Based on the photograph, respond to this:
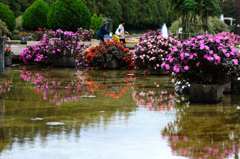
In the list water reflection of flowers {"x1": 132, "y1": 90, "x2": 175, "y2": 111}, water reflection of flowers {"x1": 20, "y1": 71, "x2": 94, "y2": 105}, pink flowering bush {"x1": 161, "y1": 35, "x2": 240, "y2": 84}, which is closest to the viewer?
water reflection of flowers {"x1": 132, "y1": 90, "x2": 175, "y2": 111}

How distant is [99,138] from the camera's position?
17.7ft

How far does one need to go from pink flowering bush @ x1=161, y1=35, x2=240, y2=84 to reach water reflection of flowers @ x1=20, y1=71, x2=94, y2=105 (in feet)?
6.87

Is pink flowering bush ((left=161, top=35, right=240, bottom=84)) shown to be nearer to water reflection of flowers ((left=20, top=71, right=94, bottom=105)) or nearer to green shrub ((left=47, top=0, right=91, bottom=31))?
water reflection of flowers ((left=20, top=71, right=94, bottom=105))

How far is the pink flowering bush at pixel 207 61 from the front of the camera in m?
8.07

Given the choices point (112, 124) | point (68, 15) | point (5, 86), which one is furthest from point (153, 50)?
point (68, 15)

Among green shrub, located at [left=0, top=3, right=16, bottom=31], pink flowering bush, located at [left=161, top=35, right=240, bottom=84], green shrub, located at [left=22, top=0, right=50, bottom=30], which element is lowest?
pink flowering bush, located at [left=161, top=35, right=240, bottom=84]

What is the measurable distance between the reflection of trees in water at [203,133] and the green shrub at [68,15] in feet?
46.8

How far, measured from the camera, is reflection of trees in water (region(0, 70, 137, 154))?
572 centimetres

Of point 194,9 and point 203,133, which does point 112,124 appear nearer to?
point 203,133

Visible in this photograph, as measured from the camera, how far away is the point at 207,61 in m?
8.14

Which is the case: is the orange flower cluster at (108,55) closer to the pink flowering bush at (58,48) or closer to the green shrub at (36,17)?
the pink flowering bush at (58,48)

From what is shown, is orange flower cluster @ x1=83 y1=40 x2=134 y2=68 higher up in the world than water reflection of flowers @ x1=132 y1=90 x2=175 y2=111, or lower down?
higher up

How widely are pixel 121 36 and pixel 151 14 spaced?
61852 mm

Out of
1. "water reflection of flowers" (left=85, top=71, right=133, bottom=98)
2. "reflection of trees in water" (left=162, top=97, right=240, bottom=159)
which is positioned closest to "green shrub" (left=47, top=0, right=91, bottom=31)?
"water reflection of flowers" (left=85, top=71, right=133, bottom=98)
